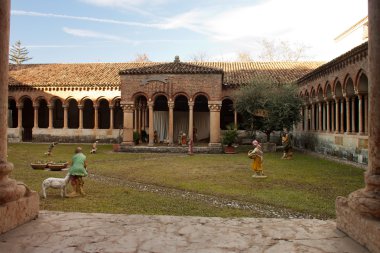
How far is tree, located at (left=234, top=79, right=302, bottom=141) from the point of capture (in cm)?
2252

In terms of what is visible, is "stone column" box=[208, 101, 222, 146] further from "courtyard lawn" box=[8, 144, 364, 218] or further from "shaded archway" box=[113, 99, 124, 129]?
"shaded archway" box=[113, 99, 124, 129]

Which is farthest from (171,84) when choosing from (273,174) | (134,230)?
(134,230)

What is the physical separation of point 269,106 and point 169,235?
1933cm

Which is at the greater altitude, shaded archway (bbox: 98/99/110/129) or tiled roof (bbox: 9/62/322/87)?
tiled roof (bbox: 9/62/322/87)

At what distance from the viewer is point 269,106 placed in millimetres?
22766

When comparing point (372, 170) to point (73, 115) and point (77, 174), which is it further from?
point (73, 115)

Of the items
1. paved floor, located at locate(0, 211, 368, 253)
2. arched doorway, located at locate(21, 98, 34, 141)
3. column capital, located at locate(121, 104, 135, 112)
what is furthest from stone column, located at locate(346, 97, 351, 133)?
arched doorway, located at locate(21, 98, 34, 141)

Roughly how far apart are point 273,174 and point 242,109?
10.7 m

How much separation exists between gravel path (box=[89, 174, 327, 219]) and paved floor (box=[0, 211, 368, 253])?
2623 mm

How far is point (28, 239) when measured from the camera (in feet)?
13.4

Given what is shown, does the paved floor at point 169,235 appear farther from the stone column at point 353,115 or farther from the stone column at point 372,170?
the stone column at point 353,115

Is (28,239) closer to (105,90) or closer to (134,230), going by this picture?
(134,230)

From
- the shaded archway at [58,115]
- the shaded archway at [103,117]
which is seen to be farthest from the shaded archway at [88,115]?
the shaded archway at [58,115]

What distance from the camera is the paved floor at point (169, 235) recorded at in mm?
3849
